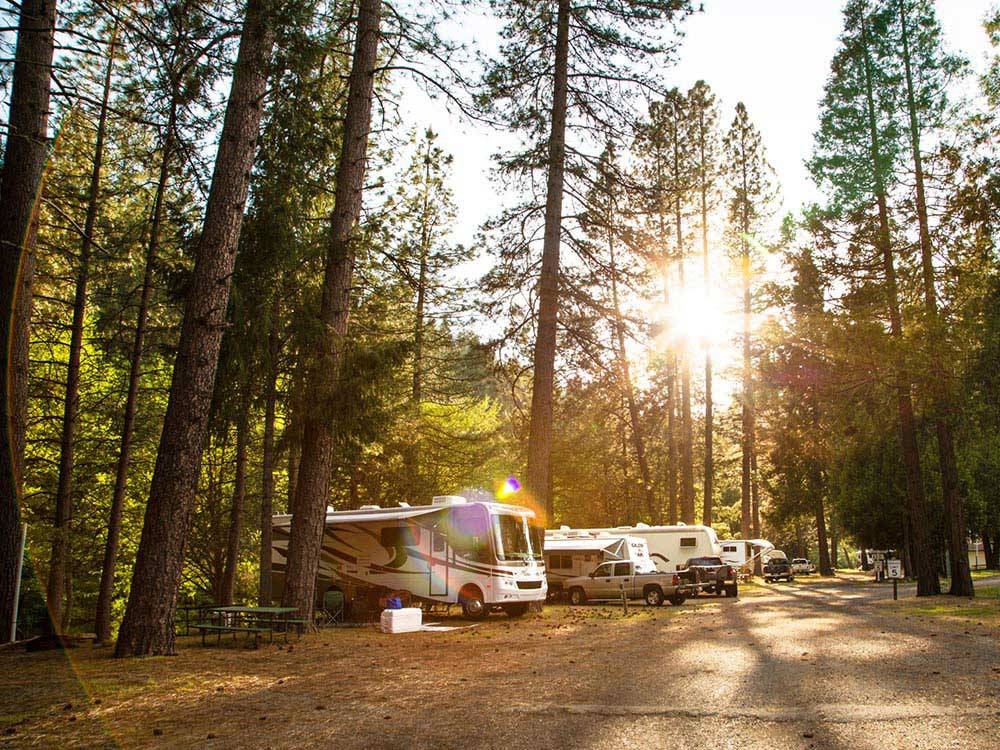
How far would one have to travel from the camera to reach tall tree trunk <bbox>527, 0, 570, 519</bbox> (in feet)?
58.5

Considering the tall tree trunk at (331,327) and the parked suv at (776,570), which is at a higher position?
the tall tree trunk at (331,327)

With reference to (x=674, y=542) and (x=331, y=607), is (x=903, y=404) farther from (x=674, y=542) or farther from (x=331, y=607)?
(x=331, y=607)

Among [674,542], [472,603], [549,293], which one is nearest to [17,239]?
[549,293]

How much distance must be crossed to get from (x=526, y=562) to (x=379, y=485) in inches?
345

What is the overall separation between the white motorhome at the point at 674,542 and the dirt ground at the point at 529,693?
16508 mm

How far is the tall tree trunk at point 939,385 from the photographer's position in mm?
17984

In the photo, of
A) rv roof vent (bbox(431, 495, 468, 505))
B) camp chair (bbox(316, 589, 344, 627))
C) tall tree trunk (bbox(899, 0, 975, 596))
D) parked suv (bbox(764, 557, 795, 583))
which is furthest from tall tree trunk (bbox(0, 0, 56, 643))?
parked suv (bbox(764, 557, 795, 583))

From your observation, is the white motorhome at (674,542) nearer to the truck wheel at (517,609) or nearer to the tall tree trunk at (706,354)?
the tall tree trunk at (706,354)

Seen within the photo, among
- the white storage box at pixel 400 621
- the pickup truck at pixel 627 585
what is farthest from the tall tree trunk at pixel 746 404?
the white storage box at pixel 400 621

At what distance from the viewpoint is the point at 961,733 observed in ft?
18.3

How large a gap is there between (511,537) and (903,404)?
34.8 ft

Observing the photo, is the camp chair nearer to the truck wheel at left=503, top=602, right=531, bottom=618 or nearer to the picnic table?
the truck wheel at left=503, top=602, right=531, bottom=618

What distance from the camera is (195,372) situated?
33.0 feet

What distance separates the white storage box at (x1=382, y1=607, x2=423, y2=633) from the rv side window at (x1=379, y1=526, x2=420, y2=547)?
3.97 metres
